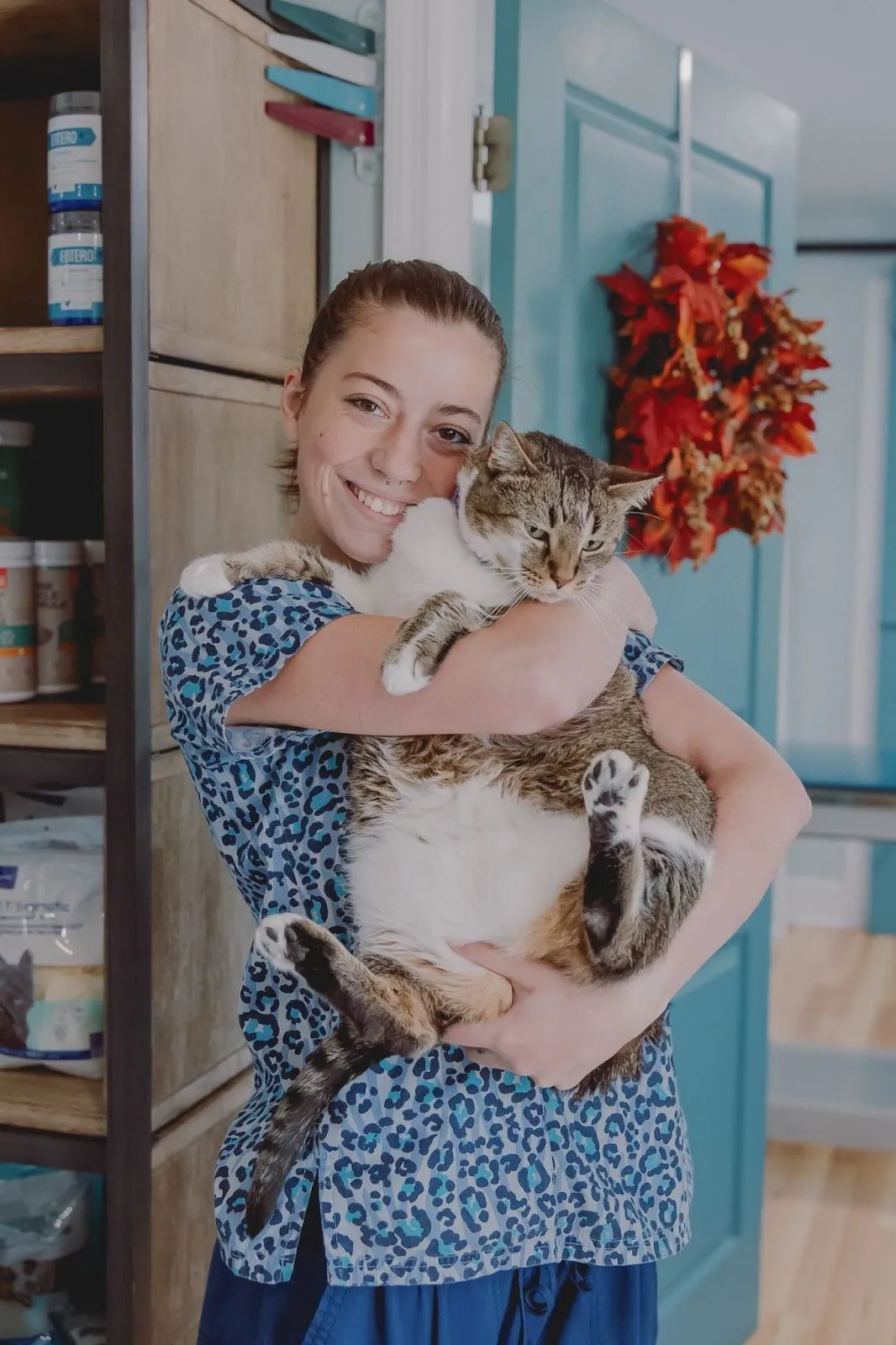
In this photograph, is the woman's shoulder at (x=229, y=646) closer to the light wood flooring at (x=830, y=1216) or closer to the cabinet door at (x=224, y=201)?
the cabinet door at (x=224, y=201)

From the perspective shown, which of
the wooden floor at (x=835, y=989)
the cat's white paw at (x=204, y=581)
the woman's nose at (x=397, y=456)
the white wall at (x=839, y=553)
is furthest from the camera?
the white wall at (x=839, y=553)

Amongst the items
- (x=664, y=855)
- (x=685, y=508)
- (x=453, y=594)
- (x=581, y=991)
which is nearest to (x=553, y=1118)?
(x=581, y=991)

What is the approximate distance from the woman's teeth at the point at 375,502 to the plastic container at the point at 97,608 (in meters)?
0.51

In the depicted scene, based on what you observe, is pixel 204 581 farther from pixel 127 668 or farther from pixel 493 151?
pixel 493 151

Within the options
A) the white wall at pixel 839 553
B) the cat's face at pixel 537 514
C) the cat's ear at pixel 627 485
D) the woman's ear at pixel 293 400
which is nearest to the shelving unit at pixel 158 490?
the woman's ear at pixel 293 400

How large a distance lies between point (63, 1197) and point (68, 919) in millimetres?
426

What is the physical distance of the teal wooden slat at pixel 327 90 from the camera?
5.39 ft

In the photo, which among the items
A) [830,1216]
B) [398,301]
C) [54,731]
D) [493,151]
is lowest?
[830,1216]

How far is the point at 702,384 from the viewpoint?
196 cm

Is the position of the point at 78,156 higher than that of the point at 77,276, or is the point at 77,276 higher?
the point at 78,156

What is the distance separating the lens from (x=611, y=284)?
197cm

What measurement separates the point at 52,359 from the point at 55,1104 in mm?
828

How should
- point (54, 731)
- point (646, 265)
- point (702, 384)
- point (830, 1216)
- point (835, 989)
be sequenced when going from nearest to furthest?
point (54, 731) < point (702, 384) < point (646, 265) < point (830, 1216) < point (835, 989)

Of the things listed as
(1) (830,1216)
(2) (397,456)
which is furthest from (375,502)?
(1) (830,1216)
